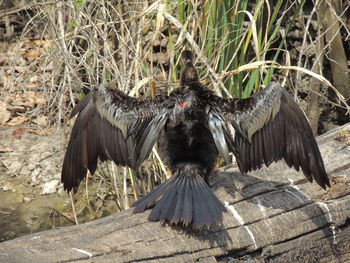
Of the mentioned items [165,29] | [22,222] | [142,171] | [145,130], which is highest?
[165,29]

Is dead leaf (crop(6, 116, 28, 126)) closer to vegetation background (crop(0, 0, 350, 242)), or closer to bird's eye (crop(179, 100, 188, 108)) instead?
vegetation background (crop(0, 0, 350, 242))

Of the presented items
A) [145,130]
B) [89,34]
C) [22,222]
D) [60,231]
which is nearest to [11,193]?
[22,222]

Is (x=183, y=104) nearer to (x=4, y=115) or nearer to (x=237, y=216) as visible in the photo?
(x=237, y=216)

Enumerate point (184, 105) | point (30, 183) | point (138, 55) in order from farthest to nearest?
1. point (30, 183)
2. point (138, 55)
3. point (184, 105)

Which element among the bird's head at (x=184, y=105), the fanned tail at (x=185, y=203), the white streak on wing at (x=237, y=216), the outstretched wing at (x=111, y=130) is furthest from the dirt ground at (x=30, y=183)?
the white streak on wing at (x=237, y=216)

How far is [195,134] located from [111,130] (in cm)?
51

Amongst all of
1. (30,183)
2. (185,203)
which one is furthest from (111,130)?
(30,183)

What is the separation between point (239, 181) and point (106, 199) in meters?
1.86

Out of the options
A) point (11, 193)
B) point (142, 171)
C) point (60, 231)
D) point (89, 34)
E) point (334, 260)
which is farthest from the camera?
point (11, 193)

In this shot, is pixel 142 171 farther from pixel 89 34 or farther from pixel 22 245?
pixel 22 245

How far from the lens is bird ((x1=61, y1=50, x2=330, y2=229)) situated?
3.66m

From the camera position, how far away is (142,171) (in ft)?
17.0

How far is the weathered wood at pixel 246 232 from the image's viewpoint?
301cm

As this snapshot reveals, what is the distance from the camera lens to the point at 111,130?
3.96 metres
